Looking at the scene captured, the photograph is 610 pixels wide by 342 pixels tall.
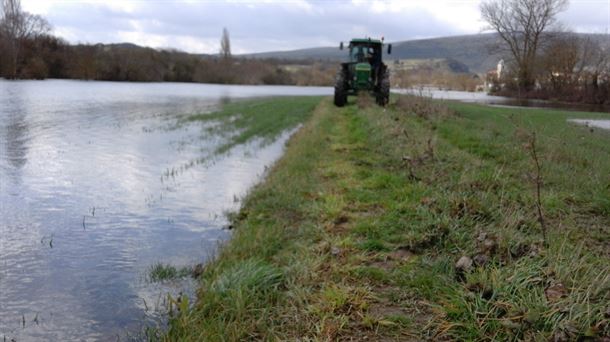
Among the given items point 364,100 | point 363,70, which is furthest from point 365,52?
point 364,100

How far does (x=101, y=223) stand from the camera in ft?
23.8

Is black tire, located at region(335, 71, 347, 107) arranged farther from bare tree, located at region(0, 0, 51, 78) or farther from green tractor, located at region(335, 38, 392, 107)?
bare tree, located at region(0, 0, 51, 78)

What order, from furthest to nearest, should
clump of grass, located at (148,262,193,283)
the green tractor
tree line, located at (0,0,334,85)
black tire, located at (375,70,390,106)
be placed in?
tree line, located at (0,0,334,85) < the green tractor < black tire, located at (375,70,390,106) < clump of grass, located at (148,262,193,283)

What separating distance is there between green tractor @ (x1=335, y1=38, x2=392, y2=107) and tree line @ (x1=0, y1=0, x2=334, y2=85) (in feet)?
204

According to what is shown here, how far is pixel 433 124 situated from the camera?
49.5 ft

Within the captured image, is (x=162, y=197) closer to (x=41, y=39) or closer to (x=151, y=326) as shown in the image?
(x=151, y=326)

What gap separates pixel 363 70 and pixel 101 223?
18506 mm

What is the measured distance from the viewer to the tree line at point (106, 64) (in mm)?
74125

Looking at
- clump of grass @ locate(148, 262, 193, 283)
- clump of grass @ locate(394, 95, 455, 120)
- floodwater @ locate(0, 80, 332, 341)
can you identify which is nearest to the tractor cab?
clump of grass @ locate(394, 95, 455, 120)

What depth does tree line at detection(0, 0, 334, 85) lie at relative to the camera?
74.1 meters

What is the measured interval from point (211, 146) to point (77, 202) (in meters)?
7.45

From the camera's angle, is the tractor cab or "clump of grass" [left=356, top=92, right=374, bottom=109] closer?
"clump of grass" [left=356, top=92, right=374, bottom=109]

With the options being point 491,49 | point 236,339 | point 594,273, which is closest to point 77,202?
point 236,339

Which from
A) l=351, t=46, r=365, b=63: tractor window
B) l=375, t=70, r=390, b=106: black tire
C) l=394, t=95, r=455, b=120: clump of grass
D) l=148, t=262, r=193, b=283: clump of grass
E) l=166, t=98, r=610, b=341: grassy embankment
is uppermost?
l=351, t=46, r=365, b=63: tractor window
